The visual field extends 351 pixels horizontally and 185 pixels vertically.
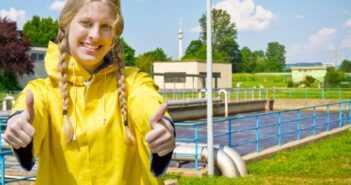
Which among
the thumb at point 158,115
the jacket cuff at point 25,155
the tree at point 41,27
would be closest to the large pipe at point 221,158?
the jacket cuff at point 25,155

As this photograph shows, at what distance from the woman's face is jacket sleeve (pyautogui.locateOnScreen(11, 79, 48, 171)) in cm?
22

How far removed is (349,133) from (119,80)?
54.5ft

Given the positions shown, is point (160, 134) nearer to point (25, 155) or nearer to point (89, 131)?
point (89, 131)

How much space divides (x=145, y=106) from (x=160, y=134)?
0.26 metres

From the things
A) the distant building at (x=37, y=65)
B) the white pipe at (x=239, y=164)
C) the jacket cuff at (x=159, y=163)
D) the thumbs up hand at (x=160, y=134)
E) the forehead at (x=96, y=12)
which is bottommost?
the white pipe at (x=239, y=164)

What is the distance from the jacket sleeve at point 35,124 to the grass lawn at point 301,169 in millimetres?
6572

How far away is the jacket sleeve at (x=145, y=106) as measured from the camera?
206cm

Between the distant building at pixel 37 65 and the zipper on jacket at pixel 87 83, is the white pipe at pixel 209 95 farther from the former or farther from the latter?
the distant building at pixel 37 65

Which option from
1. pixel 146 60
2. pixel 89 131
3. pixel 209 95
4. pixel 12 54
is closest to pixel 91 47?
pixel 89 131

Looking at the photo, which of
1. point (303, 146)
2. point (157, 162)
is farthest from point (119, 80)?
point (303, 146)

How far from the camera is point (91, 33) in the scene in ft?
7.30

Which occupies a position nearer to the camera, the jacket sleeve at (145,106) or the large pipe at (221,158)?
the jacket sleeve at (145,106)

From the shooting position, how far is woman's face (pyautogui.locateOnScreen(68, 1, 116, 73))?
7.30ft

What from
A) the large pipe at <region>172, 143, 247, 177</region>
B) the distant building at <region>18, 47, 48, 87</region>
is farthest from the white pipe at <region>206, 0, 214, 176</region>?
the distant building at <region>18, 47, 48, 87</region>
